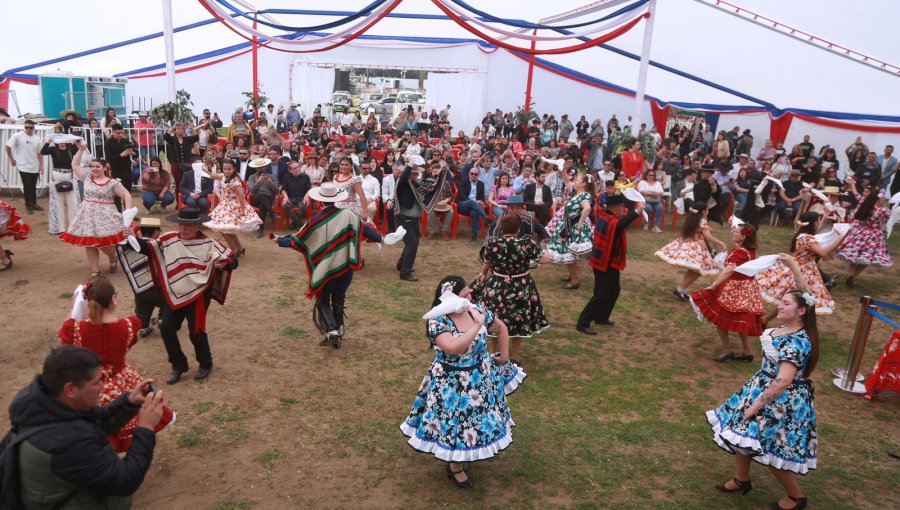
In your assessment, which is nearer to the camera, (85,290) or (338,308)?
(85,290)

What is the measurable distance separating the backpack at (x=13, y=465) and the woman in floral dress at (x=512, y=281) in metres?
4.11

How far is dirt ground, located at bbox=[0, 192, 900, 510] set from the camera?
4.48 metres

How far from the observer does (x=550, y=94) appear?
971 inches

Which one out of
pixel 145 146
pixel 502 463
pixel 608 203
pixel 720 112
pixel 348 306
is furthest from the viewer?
pixel 720 112

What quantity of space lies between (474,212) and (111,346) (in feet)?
28.3

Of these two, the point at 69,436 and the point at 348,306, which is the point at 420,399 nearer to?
the point at 69,436

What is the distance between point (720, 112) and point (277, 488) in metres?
21.5

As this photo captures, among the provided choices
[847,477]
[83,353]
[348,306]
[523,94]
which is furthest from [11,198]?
[523,94]

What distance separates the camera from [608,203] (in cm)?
748

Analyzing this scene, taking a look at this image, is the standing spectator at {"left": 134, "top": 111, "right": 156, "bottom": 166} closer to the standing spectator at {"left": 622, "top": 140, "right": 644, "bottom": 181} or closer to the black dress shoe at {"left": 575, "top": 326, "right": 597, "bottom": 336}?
the standing spectator at {"left": 622, "top": 140, "right": 644, "bottom": 181}

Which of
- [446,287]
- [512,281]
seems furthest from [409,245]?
[446,287]

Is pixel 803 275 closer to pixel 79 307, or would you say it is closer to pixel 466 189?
pixel 466 189

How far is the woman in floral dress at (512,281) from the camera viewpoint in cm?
603

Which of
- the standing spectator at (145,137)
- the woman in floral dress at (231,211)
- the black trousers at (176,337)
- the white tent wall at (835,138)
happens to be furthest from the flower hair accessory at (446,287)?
the white tent wall at (835,138)
